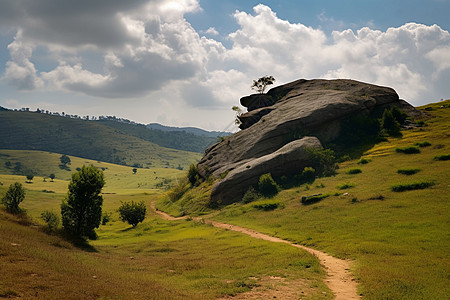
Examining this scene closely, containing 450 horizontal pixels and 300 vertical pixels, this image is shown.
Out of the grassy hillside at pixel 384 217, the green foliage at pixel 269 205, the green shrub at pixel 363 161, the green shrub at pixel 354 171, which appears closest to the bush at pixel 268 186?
the grassy hillside at pixel 384 217

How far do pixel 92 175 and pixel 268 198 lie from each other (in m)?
36.1

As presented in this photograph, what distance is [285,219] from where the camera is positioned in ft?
146

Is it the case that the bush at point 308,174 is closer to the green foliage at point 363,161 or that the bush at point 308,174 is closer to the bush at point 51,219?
the green foliage at point 363,161

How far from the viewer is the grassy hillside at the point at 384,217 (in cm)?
1912

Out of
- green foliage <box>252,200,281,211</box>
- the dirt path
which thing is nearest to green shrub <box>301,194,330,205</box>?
green foliage <box>252,200,281,211</box>

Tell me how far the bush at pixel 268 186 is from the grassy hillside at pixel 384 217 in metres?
2.39

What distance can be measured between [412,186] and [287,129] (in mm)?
40709

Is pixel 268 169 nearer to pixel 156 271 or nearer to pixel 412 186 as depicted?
pixel 412 186

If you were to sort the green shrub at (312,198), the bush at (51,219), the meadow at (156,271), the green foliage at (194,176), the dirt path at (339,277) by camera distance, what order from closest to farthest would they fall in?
the meadow at (156,271)
the dirt path at (339,277)
the green shrub at (312,198)
the bush at (51,219)
the green foliage at (194,176)

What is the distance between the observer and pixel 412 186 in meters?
40.5

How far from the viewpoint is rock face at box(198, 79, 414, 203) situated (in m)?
67.4

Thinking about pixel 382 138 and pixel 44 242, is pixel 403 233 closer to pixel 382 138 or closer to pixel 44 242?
pixel 44 242

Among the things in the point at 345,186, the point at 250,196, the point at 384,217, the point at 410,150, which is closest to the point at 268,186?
the point at 250,196

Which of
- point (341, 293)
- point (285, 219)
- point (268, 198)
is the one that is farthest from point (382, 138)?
point (341, 293)
